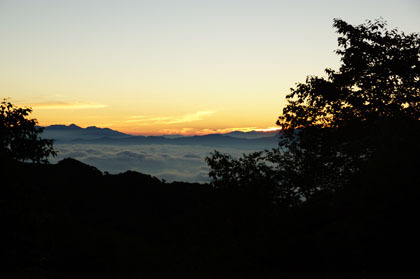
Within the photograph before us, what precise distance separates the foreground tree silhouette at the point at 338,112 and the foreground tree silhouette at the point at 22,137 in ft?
31.6

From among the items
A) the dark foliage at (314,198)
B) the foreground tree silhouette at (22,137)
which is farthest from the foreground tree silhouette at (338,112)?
the foreground tree silhouette at (22,137)

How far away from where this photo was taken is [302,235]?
10.6m

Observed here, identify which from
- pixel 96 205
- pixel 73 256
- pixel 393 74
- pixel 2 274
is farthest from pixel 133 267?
pixel 96 205

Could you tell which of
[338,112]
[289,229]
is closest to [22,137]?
[289,229]

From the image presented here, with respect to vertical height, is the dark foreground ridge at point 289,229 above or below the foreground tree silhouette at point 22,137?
below

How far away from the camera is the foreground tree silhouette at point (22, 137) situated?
16.4 metres

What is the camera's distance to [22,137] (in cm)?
1700

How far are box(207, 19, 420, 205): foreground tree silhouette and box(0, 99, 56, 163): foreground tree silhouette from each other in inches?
380

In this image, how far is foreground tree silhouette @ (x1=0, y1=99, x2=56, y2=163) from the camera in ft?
53.8

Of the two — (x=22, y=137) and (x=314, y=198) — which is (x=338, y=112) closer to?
(x=314, y=198)

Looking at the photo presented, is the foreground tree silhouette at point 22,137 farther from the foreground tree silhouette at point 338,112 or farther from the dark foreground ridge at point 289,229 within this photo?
the foreground tree silhouette at point 338,112

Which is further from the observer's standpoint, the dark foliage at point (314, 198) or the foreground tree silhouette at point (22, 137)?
the foreground tree silhouette at point (22, 137)

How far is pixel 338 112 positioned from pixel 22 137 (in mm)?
18875

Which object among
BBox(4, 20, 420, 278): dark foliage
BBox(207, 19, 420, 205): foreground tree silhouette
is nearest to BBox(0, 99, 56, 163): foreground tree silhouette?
BBox(4, 20, 420, 278): dark foliage
